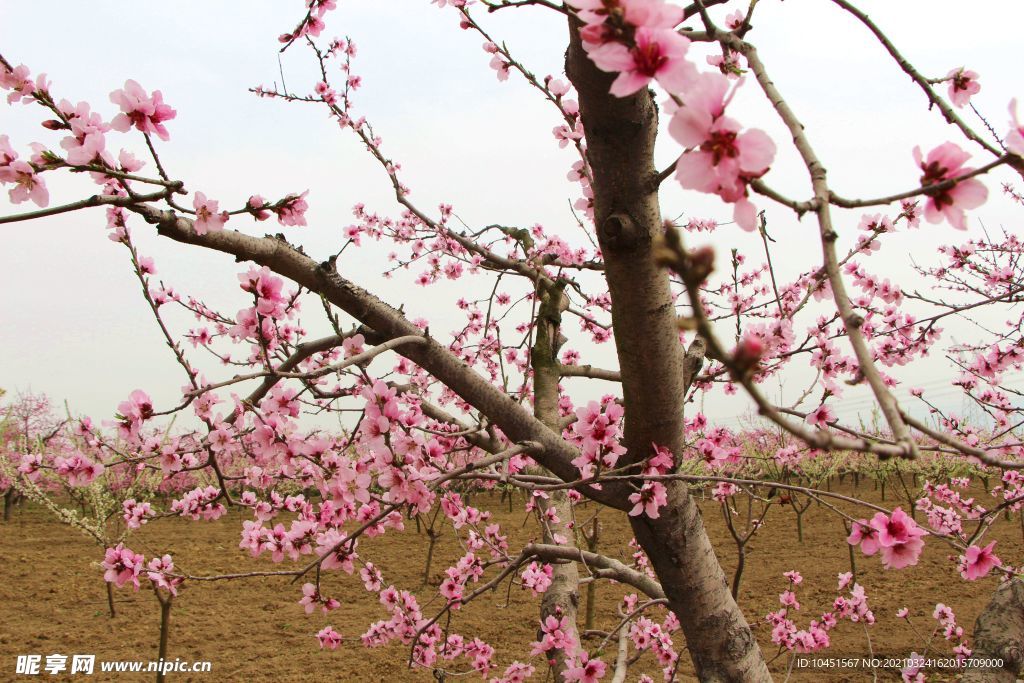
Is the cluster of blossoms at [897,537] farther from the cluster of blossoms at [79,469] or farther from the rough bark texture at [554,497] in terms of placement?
the cluster of blossoms at [79,469]

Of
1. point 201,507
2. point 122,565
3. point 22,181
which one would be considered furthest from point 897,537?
point 122,565

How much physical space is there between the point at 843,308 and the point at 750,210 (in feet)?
0.54

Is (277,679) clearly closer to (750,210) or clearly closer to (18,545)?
(750,210)

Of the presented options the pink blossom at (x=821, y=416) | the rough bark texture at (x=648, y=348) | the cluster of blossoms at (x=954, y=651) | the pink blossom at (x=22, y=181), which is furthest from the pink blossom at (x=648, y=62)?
the cluster of blossoms at (x=954, y=651)

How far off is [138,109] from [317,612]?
6368mm

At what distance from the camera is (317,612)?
21.6 feet

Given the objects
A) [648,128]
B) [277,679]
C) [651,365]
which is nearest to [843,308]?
[648,128]

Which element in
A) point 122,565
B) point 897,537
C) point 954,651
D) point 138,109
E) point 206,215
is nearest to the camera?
point 897,537

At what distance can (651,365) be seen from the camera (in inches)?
57.0

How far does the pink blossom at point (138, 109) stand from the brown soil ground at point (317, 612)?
9.21ft

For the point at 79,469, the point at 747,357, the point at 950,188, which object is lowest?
the point at 747,357

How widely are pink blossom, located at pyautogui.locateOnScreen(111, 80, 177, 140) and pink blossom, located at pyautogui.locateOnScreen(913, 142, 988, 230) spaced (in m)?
1.51

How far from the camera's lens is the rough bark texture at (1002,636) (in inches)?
126

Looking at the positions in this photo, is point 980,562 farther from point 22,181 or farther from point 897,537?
point 22,181
